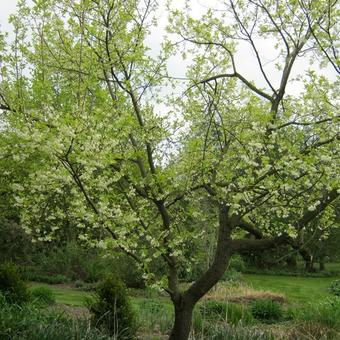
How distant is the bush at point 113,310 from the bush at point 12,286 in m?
1.78

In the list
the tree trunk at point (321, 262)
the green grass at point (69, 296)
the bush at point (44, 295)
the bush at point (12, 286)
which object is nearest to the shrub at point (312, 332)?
the bush at point (12, 286)

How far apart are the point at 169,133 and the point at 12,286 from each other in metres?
4.03

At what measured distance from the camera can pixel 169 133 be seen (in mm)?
5844

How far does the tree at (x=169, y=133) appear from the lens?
4.69 m

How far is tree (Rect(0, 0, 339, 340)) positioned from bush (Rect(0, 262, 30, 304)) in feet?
7.03

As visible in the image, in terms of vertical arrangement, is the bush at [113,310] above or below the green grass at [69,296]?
above

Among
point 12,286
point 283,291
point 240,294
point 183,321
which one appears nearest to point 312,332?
point 183,321

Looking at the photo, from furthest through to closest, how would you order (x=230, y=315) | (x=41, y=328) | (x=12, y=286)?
(x=230, y=315), (x=12, y=286), (x=41, y=328)

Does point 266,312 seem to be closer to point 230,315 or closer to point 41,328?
point 230,315

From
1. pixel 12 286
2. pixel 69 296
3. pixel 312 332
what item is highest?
pixel 12 286

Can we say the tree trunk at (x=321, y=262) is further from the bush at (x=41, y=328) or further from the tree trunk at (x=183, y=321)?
the bush at (x=41, y=328)

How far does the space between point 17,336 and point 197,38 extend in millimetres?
3968

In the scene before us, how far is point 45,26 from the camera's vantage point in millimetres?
5574

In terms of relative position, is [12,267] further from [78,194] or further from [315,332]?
[315,332]
